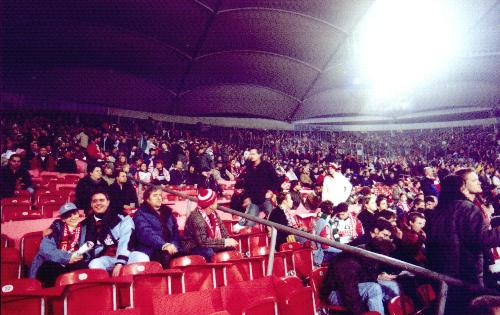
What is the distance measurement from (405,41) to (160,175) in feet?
40.7

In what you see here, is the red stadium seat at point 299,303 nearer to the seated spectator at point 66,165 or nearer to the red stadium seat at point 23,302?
the red stadium seat at point 23,302

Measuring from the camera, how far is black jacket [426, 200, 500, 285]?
2607mm

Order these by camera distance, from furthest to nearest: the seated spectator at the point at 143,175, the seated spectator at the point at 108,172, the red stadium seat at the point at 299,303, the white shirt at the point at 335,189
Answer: the seated spectator at the point at 143,175 → the white shirt at the point at 335,189 → the seated spectator at the point at 108,172 → the red stadium seat at the point at 299,303

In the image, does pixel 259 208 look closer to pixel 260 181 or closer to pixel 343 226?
pixel 260 181

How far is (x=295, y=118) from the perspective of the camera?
21.9m

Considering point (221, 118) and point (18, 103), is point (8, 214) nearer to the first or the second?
point (18, 103)

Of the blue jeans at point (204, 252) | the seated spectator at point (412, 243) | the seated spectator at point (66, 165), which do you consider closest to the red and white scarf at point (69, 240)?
the blue jeans at point (204, 252)

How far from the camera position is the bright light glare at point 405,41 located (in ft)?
41.1

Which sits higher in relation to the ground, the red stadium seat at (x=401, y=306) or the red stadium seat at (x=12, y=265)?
the red stadium seat at (x=12, y=265)

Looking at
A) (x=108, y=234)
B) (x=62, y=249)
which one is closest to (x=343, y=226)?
(x=108, y=234)

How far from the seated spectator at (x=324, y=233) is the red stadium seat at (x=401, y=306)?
1.30 meters

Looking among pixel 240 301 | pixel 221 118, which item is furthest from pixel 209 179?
pixel 221 118

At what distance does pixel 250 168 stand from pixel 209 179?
16.3 ft

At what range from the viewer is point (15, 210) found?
18.9 feet
